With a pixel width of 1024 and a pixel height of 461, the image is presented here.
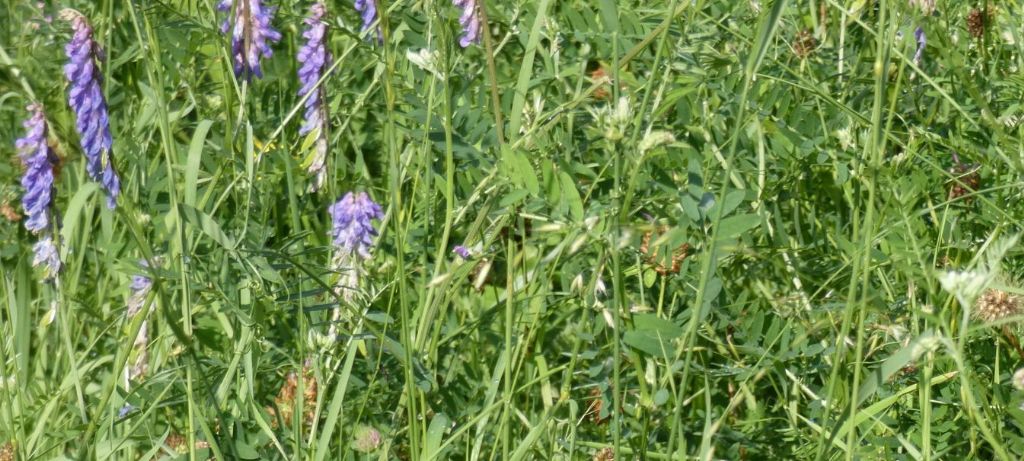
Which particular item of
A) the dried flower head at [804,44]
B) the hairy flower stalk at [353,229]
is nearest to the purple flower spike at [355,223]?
the hairy flower stalk at [353,229]

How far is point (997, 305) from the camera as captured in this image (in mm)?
1578

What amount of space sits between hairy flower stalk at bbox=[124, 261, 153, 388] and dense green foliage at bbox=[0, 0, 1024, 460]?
42mm

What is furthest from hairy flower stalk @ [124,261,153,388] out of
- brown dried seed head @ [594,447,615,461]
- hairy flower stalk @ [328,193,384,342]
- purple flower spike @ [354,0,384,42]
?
brown dried seed head @ [594,447,615,461]

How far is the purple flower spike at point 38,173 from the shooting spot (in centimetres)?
191

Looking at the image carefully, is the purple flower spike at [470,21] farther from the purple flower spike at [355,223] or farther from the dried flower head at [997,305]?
the dried flower head at [997,305]

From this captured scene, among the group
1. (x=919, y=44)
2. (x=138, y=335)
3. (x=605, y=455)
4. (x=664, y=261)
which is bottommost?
(x=605, y=455)

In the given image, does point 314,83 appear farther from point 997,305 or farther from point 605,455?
point 997,305

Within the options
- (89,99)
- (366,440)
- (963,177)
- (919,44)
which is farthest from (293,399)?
(919,44)

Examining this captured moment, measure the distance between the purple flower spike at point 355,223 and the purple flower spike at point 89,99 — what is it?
0.37 meters

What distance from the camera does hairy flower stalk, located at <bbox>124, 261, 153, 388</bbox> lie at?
6.46 feet

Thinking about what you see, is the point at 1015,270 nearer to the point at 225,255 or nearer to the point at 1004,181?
the point at 1004,181

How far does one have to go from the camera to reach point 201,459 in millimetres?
1750

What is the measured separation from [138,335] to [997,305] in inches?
54.9

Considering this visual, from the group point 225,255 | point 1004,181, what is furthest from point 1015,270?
point 225,255
